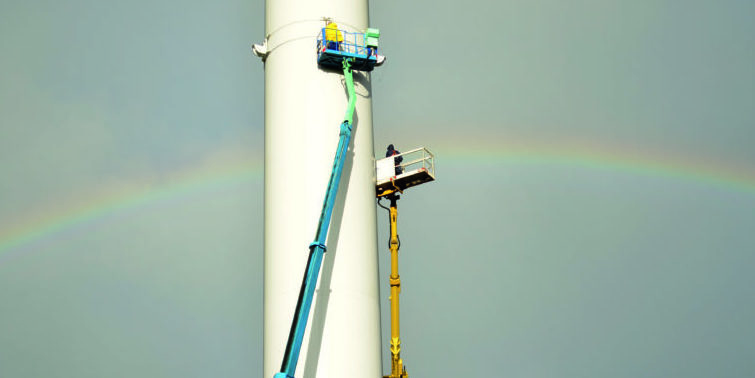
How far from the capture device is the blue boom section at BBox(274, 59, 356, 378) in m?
30.6

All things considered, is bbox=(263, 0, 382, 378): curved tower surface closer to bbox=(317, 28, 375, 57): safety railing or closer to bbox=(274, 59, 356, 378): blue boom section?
bbox=(317, 28, 375, 57): safety railing

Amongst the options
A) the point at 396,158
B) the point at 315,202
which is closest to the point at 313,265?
the point at 315,202

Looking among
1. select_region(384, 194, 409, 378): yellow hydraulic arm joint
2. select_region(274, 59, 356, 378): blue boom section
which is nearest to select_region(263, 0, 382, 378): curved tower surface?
select_region(274, 59, 356, 378): blue boom section

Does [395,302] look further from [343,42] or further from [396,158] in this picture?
[343,42]

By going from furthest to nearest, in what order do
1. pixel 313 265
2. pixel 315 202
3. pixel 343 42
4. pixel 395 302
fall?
pixel 395 302, pixel 343 42, pixel 315 202, pixel 313 265

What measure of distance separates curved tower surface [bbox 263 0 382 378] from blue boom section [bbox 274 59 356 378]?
765 millimetres

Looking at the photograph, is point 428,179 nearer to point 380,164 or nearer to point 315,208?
point 380,164

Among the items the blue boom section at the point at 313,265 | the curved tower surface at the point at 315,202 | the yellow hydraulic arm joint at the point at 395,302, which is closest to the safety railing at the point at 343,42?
the curved tower surface at the point at 315,202

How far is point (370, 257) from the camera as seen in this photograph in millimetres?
34594

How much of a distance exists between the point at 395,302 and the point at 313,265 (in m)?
9.30

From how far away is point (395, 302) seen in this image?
133 feet

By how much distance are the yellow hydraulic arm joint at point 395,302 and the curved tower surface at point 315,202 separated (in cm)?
442

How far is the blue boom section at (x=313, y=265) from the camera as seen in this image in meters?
30.6

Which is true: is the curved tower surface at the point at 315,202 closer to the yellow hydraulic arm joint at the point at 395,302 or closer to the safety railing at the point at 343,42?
the safety railing at the point at 343,42
